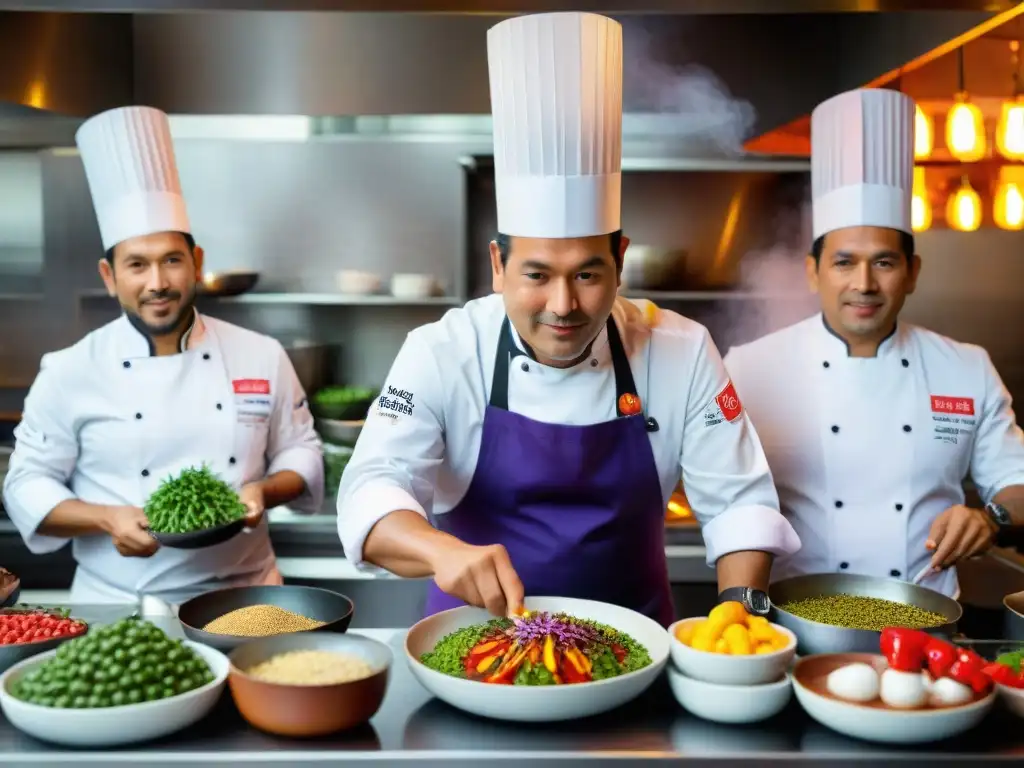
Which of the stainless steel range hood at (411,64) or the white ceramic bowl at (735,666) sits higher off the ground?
the stainless steel range hood at (411,64)

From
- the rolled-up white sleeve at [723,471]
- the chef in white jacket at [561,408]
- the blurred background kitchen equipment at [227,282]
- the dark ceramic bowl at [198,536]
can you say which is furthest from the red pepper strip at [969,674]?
the blurred background kitchen equipment at [227,282]

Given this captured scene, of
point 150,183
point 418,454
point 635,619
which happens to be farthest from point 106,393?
point 635,619

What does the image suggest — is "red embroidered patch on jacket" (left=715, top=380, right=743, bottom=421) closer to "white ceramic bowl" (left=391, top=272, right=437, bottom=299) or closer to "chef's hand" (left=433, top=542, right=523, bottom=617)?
"chef's hand" (left=433, top=542, right=523, bottom=617)

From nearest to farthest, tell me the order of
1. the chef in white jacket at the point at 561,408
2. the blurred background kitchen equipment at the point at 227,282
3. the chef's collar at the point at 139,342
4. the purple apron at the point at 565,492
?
the chef in white jacket at the point at 561,408 → the purple apron at the point at 565,492 → the chef's collar at the point at 139,342 → the blurred background kitchen equipment at the point at 227,282

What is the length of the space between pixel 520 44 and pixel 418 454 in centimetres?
85

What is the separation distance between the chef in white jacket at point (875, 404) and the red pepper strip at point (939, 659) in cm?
118

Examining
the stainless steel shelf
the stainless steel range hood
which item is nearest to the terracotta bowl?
the stainless steel shelf

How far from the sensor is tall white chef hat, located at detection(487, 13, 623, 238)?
192cm

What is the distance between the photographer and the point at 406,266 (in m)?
4.86

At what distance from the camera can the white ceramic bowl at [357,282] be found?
4672 mm

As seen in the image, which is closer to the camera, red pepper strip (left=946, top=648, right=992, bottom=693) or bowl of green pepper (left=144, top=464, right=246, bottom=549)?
red pepper strip (left=946, top=648, right=992, bottom=693)

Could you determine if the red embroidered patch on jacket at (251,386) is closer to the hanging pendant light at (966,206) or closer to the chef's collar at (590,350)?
the chef's collar at (590,350)

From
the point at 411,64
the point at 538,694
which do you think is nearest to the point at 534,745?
the point at 538,694

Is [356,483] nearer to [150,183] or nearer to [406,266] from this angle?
[150,183]
